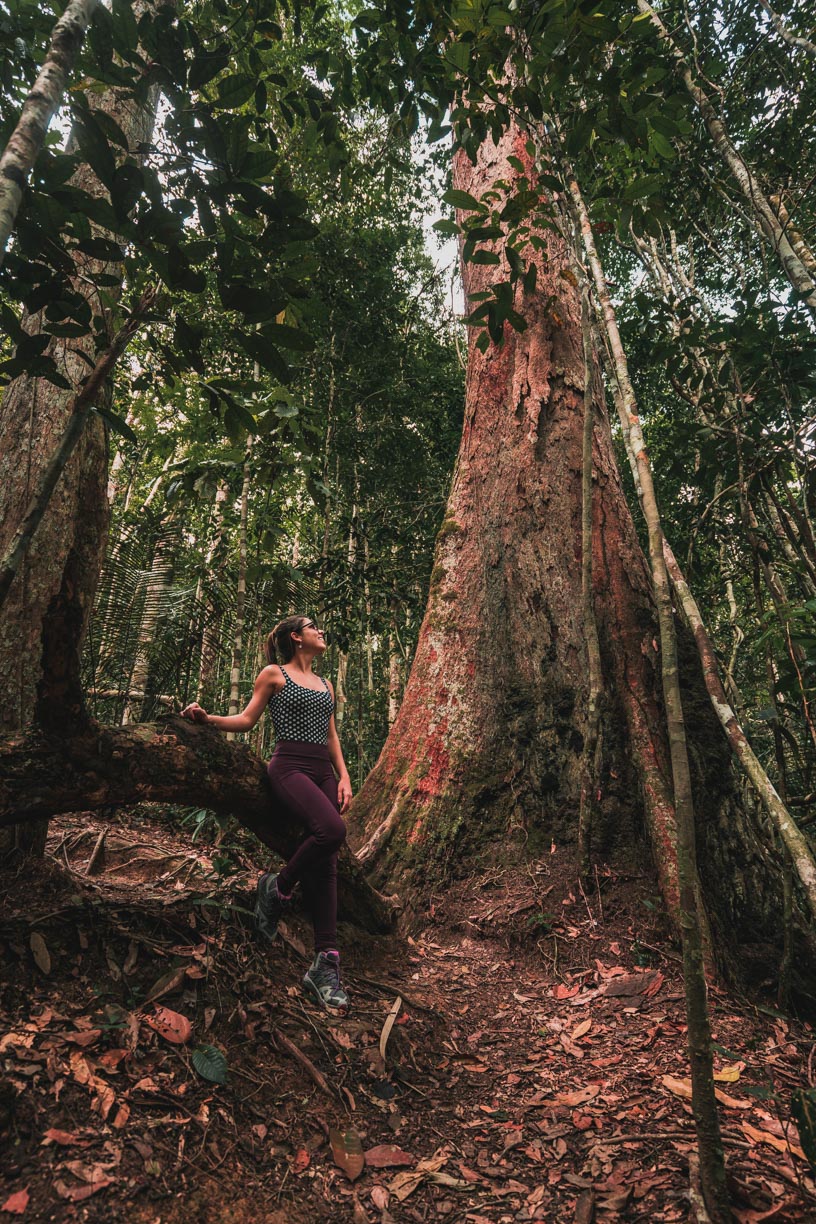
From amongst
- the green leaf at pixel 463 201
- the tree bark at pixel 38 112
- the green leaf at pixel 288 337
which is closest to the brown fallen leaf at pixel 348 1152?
the green leaf at pixel 288 337

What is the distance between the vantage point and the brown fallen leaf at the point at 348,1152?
2133 millimetres

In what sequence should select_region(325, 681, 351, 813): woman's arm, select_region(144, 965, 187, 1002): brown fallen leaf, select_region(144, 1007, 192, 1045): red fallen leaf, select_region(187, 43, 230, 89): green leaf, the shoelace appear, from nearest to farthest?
select_region(187, 43, 230, 89): green leaf < select_region(144, 1007, 192, 1045): red fallen leaf < select_region(144, 965, 187, 1002): brown fallen leaf < the shoelace < select_region(325, 681, 351, 813): woman's arm

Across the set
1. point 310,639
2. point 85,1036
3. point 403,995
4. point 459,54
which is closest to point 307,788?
point 310,639

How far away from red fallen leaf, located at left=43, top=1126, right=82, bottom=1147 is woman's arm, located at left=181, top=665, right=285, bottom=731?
4.92ft

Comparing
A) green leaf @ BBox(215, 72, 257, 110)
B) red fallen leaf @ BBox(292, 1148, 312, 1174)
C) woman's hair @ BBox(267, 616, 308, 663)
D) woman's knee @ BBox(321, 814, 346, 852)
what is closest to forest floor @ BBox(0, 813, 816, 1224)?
red fallen leaf @ BBox(292, 1148, 312, 1174)

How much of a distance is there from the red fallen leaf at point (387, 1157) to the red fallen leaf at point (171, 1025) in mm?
758

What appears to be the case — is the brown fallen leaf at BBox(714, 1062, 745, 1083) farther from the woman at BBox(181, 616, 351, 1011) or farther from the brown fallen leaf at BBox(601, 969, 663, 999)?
the woman at BBox(181, 616, 351, 1011)

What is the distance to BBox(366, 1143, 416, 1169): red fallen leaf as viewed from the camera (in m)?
2.19

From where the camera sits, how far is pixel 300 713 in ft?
11.5

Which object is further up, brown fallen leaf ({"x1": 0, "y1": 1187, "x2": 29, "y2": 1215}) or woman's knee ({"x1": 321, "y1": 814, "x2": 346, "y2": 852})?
woman's knee ({"x1": 321, "y1": 814, "x2": 346, "y2": 852})

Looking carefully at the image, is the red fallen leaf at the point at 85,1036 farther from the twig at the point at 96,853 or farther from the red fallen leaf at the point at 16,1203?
the twig at the point at 96,853

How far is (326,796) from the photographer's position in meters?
3.36

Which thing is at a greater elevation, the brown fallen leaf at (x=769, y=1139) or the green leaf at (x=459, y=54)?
the green leaf at (x=459, y=54)

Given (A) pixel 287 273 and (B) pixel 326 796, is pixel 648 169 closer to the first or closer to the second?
(A) pixel 287 273
